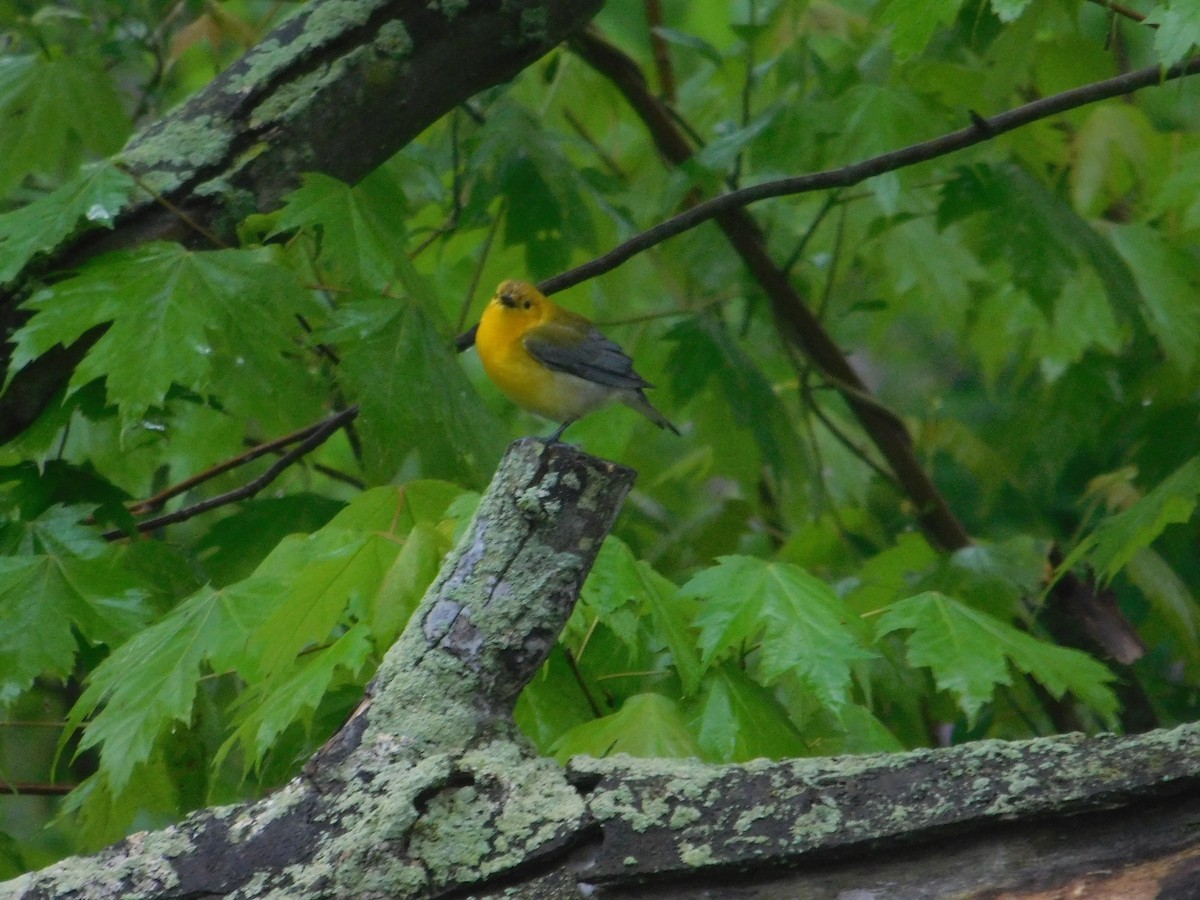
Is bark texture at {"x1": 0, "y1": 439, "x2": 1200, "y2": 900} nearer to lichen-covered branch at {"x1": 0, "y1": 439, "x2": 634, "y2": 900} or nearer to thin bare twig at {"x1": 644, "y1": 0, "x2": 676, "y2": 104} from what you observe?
lichen-covered branch at {"x1": 0, "y1": 439, "x2": 634, "y2": 900}

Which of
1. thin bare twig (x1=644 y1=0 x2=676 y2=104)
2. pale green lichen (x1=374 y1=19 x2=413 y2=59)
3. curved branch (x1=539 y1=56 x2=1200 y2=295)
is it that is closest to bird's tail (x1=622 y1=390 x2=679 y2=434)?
curved branch (x1=539 y1=56 x2=1200 y2=295)

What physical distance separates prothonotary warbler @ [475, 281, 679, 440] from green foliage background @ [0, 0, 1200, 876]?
0.13 m

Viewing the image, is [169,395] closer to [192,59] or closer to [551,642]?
[551,642]

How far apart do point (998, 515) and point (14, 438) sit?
4.59 m

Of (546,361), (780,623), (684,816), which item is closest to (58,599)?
(780,623)

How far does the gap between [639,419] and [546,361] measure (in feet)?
3.14

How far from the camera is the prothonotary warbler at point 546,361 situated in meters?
3.25

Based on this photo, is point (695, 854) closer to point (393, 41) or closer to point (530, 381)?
point (393, 41)

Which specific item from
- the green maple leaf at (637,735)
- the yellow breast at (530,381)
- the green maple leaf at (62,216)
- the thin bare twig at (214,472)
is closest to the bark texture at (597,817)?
the green maple leaf at (637,735)

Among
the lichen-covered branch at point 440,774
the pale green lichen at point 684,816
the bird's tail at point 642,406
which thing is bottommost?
the pale green lichen at point 684,816

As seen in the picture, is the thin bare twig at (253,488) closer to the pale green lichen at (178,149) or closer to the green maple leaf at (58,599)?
the green maple leaf at (58,599)

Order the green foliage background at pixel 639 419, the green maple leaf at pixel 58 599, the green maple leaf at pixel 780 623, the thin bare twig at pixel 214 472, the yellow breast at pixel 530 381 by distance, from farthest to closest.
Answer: the yellow breast at pixel 530 381
the thin bare twig at pixel 214 472
the green maple leaf at pixel 58 599
the green foliage background at pixel 639 419
the green maple leaf at pixel 780 623

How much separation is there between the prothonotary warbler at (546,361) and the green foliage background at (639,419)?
0.43ft

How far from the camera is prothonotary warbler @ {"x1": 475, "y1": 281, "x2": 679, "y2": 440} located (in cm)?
325
